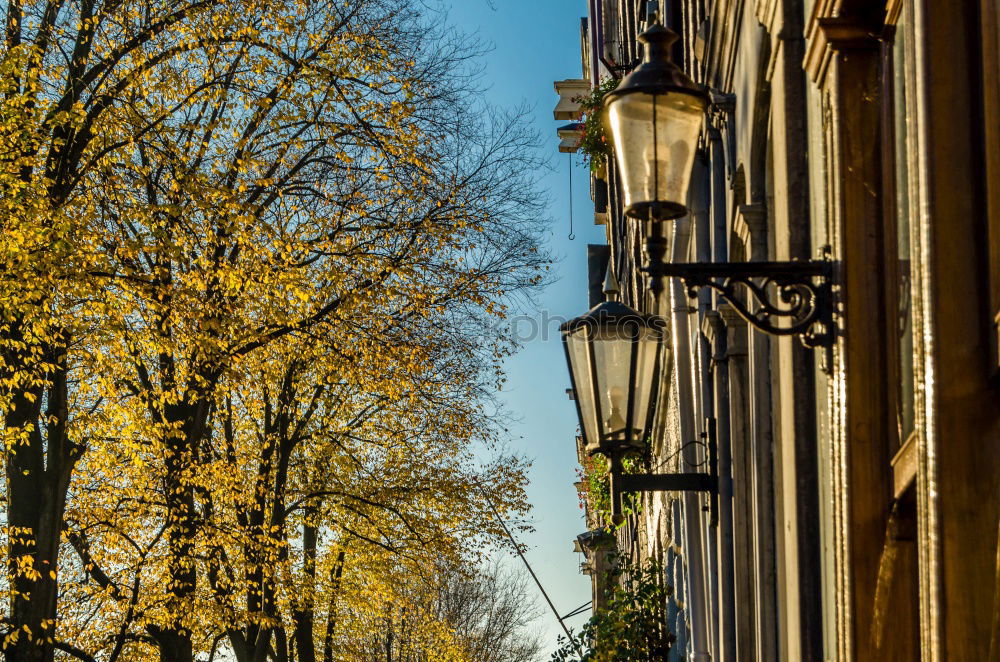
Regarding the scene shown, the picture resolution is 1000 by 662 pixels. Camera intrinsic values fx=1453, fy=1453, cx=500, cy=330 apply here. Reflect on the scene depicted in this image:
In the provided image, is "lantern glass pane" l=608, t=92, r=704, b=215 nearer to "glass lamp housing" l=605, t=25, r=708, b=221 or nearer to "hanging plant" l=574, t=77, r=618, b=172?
"glass lamp housing" l=605, t=25, r=708, b=221

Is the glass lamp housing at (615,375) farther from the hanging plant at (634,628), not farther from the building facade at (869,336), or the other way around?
the hanging plant at (634,628)

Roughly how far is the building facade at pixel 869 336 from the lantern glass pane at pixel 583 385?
2.81ft

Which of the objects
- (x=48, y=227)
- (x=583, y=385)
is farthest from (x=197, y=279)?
(x=583, y=385)

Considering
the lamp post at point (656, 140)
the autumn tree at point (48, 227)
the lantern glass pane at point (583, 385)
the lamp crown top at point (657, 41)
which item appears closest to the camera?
the lamp post at point (656, 140)

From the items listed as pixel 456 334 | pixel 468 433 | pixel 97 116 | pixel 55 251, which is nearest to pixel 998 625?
pixel 55 251

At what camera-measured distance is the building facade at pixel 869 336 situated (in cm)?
331

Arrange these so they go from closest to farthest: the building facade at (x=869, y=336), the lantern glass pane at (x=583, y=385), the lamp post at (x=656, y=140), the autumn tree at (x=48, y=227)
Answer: the building facade at (x=869, y=336)
the lamp post at (x=656, y=140)
the lantern glass pane at (x=583, y=385)
the autumn tree at (x=48, y=227)

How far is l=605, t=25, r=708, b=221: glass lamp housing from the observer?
537 cm

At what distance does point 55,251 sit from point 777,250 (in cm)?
902

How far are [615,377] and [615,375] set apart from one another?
0.05 feet

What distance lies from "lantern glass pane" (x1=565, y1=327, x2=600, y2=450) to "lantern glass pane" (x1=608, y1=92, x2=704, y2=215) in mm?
3125

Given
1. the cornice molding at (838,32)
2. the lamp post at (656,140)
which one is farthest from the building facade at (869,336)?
the lamp post at (656,140)

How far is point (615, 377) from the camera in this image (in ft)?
27.6

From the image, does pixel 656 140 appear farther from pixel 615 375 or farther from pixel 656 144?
pixel 615 375
